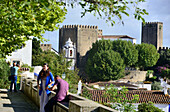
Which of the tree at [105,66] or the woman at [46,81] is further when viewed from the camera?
the tree at [105,66]

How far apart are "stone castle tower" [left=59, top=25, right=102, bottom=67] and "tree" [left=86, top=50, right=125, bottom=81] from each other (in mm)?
17563

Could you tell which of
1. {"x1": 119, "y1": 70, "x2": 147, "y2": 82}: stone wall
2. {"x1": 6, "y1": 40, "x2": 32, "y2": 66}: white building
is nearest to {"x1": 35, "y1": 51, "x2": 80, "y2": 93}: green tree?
{"x1": 6, "y1": 40, "x2": 32, "y2": 66}: white building

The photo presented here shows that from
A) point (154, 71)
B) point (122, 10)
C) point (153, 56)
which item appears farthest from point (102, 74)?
point (122, 10)

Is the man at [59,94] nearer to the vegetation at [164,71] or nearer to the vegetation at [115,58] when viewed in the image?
the vegetation at [115,58]

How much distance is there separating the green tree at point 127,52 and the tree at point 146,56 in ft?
8.06

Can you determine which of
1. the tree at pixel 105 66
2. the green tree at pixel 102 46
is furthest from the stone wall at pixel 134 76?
the green tree at pixel 102 46

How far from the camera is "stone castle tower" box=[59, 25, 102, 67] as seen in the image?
332 ft

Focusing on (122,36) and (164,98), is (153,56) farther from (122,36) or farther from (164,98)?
(164,98)

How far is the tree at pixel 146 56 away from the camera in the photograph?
89.4 m

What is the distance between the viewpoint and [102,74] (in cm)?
8081

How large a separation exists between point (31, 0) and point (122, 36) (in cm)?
11133

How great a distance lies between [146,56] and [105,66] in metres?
13.2

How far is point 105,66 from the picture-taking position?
267 ft

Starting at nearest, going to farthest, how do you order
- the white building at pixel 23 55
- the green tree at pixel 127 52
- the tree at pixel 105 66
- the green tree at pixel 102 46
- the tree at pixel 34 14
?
the tree at pixel 34 14, the white building at pixel 23 55, the tree at pixel 105 66, the green tree at pixel 102 46, the green tree at pixel 127 52
